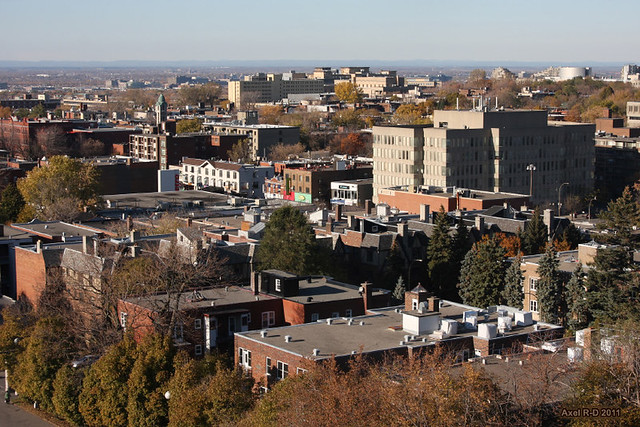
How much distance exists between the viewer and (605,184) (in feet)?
440

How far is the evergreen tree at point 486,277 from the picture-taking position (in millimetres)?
58125

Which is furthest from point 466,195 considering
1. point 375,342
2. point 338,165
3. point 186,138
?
point 186,138

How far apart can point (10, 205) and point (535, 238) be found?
1985 inches

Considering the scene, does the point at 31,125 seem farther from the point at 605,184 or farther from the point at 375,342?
the point at 375,342

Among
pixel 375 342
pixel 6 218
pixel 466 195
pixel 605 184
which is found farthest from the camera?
pixel 605 184

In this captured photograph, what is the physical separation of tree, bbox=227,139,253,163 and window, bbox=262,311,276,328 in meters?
102

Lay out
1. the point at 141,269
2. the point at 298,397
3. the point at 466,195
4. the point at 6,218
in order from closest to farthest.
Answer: the point at 298,397, the point at 141,269, the point at 466,195, the point at 6,218

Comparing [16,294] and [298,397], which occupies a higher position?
[298,397]

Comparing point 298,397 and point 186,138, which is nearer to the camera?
point 298,397

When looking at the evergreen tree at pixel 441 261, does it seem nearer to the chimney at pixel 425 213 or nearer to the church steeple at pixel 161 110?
the chimney at pixel 425 213

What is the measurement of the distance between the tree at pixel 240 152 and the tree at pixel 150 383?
10786 centimetres

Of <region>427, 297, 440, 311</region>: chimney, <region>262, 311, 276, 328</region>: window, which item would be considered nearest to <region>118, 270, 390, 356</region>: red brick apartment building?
<region>262, 311, 276, 328</region>: window

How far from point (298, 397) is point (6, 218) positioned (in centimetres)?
6638

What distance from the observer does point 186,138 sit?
500ft
